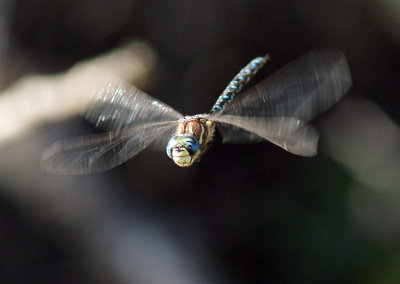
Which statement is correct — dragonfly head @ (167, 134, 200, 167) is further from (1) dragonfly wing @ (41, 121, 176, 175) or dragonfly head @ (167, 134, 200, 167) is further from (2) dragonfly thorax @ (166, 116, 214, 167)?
(1) dragonfly wing @ (41, 121, 176, 175)

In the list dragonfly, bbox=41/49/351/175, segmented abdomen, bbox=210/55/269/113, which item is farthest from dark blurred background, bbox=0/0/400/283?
dragonfly, bbox=41/49/351/175

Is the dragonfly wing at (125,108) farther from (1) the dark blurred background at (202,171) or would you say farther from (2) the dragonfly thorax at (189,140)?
(1) the dark blurred background at (202,171)

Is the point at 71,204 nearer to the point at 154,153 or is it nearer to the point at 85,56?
the point at 154,153

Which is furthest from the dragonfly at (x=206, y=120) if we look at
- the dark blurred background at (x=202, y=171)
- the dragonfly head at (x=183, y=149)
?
the dark blurred background at (x=202, y=171)

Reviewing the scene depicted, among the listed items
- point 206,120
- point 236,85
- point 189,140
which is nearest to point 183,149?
point 189,140

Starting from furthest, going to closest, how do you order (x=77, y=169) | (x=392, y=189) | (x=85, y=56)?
(x=85, y=56) < (x=392, y=189) < (x=77, y=169)

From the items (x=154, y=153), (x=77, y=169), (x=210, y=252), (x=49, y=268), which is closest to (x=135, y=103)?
(x=77, y=169)
